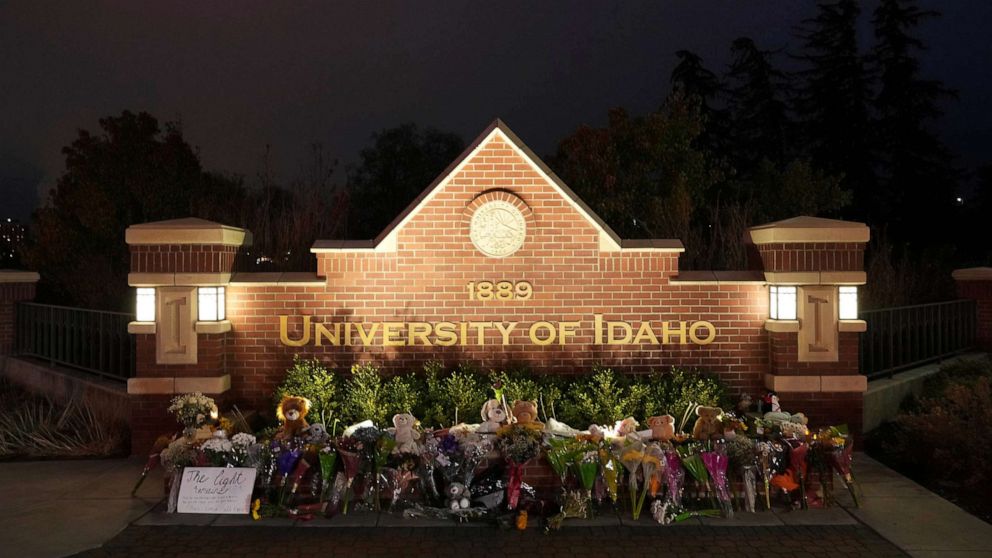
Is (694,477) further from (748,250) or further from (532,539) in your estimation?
(748,250)

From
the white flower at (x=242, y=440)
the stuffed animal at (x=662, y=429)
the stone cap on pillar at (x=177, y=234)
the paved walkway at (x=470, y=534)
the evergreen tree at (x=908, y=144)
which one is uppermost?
the evergreen tree at (x=908, y=144)

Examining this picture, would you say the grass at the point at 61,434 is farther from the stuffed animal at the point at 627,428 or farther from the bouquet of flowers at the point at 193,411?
the stuffed animal at the point at 627,428

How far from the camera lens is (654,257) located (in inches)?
369

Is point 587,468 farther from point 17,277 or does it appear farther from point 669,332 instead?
point 17,277

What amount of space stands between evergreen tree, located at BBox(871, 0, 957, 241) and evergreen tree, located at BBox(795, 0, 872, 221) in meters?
0.86

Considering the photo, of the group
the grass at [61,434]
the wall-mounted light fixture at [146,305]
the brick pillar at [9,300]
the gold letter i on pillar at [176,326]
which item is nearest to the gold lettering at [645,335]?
the gold letter i on pillar at [176,326]

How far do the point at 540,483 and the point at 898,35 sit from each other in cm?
3744

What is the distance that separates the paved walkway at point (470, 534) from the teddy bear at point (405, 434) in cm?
59

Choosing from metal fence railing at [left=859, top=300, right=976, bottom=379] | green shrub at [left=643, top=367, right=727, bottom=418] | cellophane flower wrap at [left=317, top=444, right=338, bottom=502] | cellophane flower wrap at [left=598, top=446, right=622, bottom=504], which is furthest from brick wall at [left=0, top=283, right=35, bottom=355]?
metal fence railing at [left=859, top=300, right=976, bottom=379]

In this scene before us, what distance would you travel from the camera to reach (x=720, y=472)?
7102 mm

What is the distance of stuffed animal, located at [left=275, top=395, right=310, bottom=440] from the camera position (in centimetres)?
784

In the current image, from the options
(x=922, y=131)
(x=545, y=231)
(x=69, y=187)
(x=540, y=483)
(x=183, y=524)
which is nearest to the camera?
(x=183, y=524)

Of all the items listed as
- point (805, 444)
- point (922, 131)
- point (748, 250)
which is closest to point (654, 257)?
point (748, 250)

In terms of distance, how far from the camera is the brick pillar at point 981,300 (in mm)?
13430
